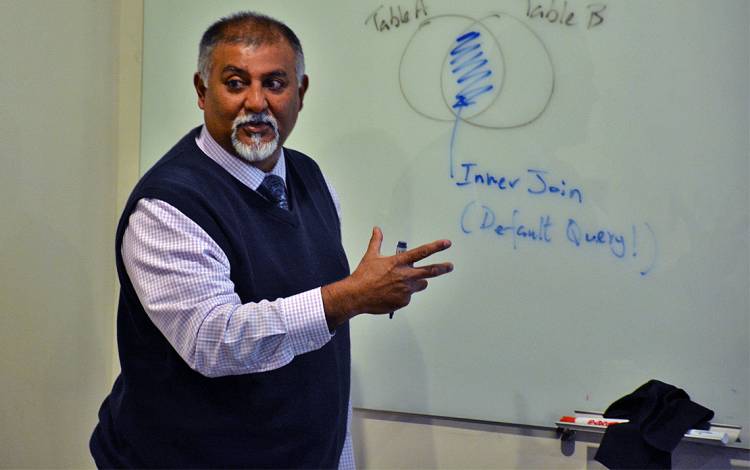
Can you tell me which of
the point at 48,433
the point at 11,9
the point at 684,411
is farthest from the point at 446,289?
the point at 11,9

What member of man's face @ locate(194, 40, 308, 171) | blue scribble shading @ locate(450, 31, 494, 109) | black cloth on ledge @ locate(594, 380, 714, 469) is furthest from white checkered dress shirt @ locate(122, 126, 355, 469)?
blue scribble shading @ locate(450, 31, 494, 109)

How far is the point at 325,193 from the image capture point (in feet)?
5.70

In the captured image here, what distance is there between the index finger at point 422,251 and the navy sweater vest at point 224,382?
9.9 inches

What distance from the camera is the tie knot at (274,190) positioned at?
1.52m

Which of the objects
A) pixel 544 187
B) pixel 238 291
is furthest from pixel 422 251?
pixel 544 187

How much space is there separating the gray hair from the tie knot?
20 centimetres

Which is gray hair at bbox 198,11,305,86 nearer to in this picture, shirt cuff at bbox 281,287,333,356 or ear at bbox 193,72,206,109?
ear at bbox 193,72,206,109

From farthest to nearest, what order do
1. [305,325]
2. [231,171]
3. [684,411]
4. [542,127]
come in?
1. [542,127]
2. [684,411]
3. [231,171]
4. [305,325]

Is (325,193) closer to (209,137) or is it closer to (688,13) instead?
(209,137)

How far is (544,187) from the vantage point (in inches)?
73.4

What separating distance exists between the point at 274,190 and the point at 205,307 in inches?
12.6

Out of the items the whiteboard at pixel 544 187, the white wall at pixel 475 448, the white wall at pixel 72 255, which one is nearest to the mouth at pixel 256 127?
the whiteboard at pixel 544 187

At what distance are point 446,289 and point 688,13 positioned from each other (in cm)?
76

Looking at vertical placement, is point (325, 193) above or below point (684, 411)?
above
